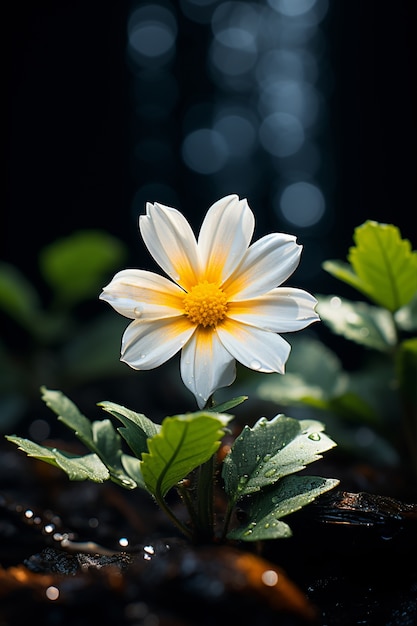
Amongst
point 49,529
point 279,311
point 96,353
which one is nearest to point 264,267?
point 279,311

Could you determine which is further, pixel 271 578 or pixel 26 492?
pixel 26 492

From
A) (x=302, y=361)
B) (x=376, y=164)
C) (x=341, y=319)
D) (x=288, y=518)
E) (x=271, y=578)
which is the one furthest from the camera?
(x=376, y=164)

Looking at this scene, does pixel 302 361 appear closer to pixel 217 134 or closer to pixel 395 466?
pixel 395 466

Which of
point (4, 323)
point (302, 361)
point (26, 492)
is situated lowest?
point (4, 323)

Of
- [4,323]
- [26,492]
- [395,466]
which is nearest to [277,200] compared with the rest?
[4,323]

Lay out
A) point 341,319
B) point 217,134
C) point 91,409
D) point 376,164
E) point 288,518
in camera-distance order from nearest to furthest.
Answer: point 288,518, point 341,319, point 91,409, point 376,164, point 217,134

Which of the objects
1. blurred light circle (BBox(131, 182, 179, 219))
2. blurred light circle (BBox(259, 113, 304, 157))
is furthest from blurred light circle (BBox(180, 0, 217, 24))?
blurred light circle (BBox(131, 182, 179, 219))

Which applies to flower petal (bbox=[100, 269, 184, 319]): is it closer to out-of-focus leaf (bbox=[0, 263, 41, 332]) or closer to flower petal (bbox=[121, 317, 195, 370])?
flower petal (bbox=[121, 317, 195, 370])
